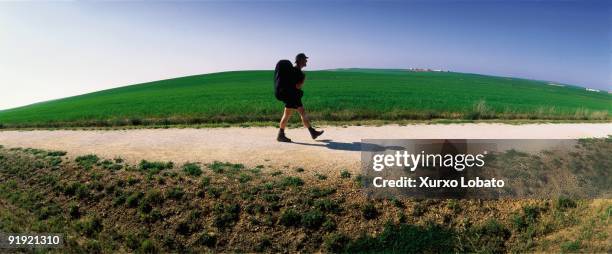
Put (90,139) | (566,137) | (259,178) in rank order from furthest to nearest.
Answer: (90,139) → (566,137) → (259,178)

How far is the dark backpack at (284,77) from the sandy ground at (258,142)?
4.47ft

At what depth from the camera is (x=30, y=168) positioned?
8.66 meters

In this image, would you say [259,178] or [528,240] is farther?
[259,178]

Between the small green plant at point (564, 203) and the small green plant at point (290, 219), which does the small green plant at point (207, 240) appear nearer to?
the small green plant at point (290, 219)

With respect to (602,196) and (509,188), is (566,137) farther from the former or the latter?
(509,188)

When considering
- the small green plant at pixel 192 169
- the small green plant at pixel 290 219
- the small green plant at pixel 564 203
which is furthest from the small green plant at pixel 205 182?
the small green plant at pixel 564 203

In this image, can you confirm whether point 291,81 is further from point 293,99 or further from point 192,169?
point 192,169

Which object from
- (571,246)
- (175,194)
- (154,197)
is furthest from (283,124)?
(571,246)

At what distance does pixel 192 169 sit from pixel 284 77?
9.92 ft

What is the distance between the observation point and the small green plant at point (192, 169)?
714 centimetres

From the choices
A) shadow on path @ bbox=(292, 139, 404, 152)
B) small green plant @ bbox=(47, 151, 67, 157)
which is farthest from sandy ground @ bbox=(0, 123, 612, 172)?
small green plant @ bbox=(47, 151, 67, 157)

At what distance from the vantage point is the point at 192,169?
7258 mm

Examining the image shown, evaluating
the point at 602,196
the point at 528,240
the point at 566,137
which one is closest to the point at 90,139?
Answer: the point at 528,240

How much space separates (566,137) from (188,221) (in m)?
9.88
